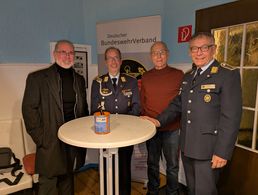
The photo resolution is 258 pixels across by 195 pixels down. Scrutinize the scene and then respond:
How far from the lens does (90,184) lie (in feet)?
8.68

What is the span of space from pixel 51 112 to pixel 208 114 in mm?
1221

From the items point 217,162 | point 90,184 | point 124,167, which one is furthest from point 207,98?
point 90,184

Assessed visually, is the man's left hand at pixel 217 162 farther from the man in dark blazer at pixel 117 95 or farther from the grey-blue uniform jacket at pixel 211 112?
the man in dark blazer at pixel 117 95

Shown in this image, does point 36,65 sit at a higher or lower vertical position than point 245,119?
higher

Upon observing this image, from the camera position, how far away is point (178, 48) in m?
2.53

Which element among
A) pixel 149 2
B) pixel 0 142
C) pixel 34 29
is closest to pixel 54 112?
pixel 0 142

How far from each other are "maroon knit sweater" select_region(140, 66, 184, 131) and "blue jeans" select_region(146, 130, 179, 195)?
0.10 m

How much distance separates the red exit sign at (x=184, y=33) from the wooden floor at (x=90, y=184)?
1.76 metres

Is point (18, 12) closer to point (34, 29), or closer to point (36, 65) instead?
point (34, 29)

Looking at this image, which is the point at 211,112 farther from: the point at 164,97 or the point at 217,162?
the point at 164,97

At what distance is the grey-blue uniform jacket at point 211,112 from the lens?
1350 mm

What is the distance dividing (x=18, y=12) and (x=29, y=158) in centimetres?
158

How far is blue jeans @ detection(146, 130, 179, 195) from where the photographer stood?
2039 millimetres

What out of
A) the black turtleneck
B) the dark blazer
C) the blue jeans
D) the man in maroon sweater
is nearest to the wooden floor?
the blue jeans
